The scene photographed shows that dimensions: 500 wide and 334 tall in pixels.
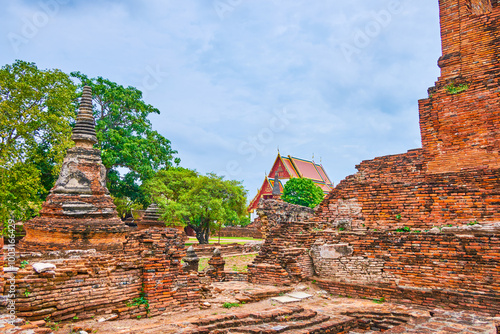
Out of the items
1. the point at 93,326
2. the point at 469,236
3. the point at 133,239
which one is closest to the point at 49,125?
the point at 133,239

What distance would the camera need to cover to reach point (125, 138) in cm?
2203

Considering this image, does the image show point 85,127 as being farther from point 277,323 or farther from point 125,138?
point 125,138

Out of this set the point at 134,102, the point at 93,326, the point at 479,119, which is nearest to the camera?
the point at 93,326

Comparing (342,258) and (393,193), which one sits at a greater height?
(393,193)

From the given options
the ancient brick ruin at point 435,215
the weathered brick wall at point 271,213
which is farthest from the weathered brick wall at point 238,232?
the ancient brick ruin at point 435,215

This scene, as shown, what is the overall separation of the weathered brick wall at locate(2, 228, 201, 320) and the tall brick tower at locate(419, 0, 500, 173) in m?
7.21

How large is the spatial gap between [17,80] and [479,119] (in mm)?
17339

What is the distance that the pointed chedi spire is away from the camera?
30.7 feet

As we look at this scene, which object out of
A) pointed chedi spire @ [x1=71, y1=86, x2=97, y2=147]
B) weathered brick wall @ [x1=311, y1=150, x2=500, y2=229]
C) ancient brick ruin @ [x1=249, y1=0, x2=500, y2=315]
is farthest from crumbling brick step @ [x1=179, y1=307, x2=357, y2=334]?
pointed chedi spire @ [x1=71, y1=86, x2=97, y2=147]

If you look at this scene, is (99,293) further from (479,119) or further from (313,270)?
(479,119)

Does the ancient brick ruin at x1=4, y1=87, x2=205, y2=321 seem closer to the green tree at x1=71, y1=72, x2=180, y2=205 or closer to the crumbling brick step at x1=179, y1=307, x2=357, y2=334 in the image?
the crumbling brick step at x1=179, y1=307, x2=357, y2=334

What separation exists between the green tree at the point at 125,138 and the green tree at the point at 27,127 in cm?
502

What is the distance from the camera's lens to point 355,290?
799 cm

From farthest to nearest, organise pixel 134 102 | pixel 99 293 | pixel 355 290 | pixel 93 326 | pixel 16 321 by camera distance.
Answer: pixel 134 102, pixel 355 290, pixel 99 293, pixel 93 326, pixel 16 321
